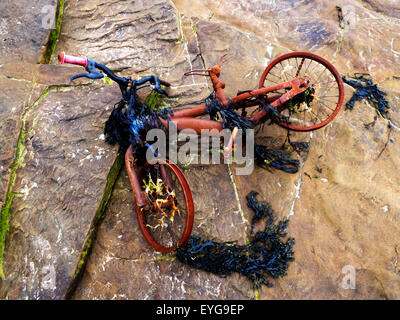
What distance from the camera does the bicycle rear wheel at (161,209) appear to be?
355 centimetres

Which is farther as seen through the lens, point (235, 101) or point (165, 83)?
point (165, 83)

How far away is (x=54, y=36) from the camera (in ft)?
16.4

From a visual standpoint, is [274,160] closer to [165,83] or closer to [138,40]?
[165,83]

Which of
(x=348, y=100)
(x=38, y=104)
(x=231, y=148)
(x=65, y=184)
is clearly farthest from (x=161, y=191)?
(x=348, y=100)

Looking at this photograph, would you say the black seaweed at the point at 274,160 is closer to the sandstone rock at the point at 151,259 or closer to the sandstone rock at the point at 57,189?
the sandstone rock at the point at 151,259

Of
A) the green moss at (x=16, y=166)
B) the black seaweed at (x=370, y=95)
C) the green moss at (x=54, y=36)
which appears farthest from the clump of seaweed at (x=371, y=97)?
the green moss at (x=54, y=36)

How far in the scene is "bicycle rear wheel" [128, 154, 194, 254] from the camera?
3549 mm

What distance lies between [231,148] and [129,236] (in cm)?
164

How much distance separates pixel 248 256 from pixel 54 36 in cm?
444

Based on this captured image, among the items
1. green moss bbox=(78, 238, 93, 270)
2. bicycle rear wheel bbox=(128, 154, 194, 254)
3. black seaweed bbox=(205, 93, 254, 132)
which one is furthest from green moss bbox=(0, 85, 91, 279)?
black seaweed bbox=(205, 93, 254, 132)

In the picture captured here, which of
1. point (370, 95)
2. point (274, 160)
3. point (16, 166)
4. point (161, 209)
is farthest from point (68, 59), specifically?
point (370, 95)

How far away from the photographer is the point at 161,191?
3.63 metres

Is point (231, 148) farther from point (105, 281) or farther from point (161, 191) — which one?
point (105, 281)

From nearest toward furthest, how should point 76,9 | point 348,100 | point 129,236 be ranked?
point 129,236 → point 348,100 → point 76,9
